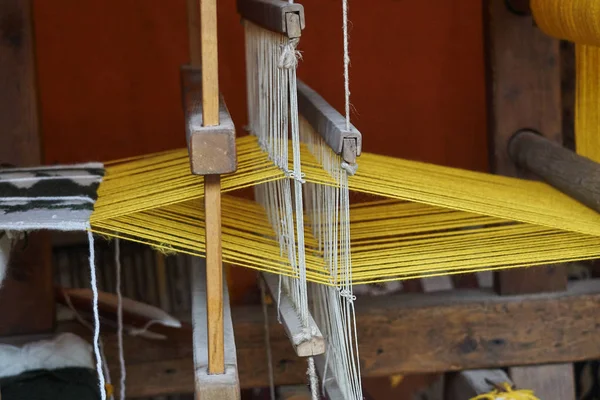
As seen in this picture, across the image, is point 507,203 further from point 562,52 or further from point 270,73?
point 562,52

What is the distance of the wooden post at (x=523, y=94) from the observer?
2.67 m

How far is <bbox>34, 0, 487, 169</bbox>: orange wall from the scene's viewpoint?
3.60 meters

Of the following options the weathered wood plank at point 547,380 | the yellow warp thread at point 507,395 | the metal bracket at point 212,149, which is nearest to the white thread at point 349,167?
the metal bracket at point 212,149

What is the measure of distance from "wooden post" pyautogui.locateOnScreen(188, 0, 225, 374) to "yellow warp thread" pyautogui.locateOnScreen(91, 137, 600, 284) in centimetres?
13

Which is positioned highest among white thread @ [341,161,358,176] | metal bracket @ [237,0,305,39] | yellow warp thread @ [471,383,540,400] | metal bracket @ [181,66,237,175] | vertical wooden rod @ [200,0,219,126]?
metal bracket @ [237,0,305,39]

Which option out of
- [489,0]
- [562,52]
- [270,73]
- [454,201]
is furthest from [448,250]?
[562,52]

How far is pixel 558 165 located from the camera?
247 centimetres

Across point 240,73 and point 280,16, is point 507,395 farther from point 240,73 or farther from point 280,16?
point 240,73

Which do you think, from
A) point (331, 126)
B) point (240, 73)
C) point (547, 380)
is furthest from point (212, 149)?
point (240, 73)

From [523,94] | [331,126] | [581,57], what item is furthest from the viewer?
[523,94]

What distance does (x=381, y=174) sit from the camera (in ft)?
6.81

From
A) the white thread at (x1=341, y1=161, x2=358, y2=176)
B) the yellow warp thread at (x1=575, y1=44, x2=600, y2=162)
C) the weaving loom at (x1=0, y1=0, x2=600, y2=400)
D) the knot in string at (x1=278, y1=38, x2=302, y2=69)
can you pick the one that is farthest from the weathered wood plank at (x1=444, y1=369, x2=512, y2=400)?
the knot in string at (x1=278, y1=38, x2=302, y2=69)

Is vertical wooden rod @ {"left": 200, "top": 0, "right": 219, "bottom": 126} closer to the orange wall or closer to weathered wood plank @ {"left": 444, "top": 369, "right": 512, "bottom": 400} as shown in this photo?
weathered wood plank @ {"left": 444, "top": 369, "right": 512, "bottom": 400}

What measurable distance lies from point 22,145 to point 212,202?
39.3 inches
